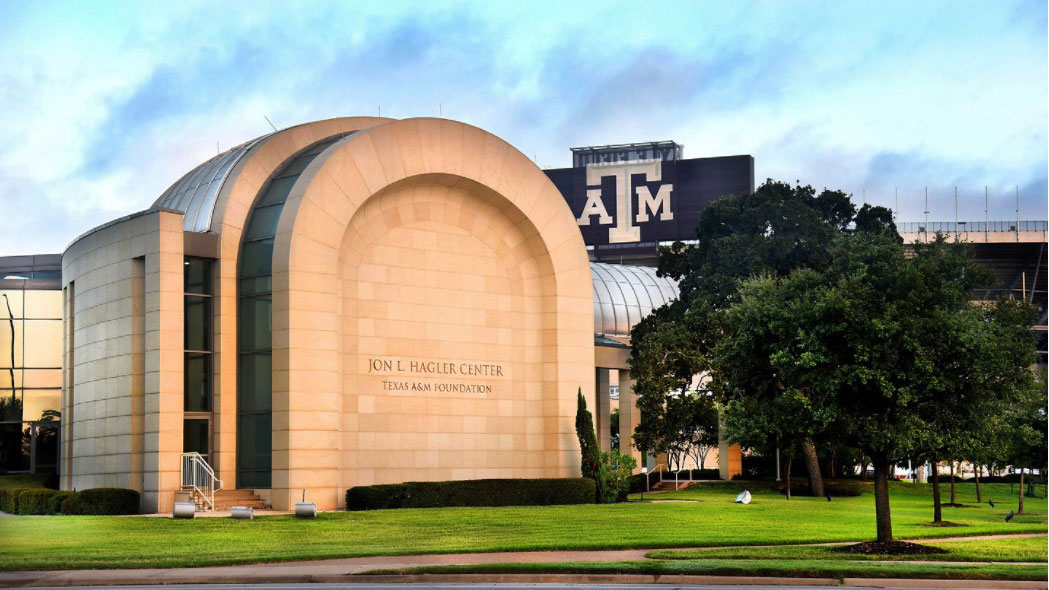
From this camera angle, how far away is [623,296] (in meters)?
76.2

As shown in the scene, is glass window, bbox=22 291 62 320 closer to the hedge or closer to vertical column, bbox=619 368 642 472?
the hedge

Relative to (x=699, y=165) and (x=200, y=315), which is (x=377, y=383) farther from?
(x=699, y=165)

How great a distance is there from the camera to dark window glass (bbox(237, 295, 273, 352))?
38.2m

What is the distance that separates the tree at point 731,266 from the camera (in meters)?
50.8

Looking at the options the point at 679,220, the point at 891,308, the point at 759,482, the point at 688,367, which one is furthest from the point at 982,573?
the point at 679,220

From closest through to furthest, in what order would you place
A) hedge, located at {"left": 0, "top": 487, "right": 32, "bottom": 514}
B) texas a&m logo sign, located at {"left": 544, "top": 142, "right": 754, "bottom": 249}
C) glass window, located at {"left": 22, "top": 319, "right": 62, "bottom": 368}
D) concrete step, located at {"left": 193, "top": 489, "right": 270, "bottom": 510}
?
1. concrete step, located at {"left": 193, "top": 489, "right": 270, "bottom": 510}
2. hedge, located at {"left": 0, "top": 487, "right": 32, "bottom": 514}
3. glass window, located at {"left": 22, "top": 319, "right": 62, "bottom": 368}
4. texas a&m logo sign, located at {"left": 544, "top": 142, "right": 754, "bottom": 249}

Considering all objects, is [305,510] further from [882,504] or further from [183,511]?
[882,504]

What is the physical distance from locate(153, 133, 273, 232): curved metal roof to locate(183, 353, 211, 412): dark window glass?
437 centimetres

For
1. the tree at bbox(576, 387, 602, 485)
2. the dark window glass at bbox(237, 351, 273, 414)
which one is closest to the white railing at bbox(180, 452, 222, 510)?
the dark window glass at bbox(237, 351, 273, 414)

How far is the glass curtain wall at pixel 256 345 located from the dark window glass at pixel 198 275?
3.29 ft

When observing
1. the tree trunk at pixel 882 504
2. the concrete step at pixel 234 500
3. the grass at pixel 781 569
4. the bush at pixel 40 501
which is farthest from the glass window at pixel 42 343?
the tree trunk at pixel 882 504

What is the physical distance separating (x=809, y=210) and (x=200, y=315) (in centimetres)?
2652

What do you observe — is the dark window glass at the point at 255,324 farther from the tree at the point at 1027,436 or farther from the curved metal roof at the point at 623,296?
the curved metal roof at the point at 623,296

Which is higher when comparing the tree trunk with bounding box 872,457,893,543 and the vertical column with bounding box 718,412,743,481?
the tree trunk with bounding box 872,457,893,543
